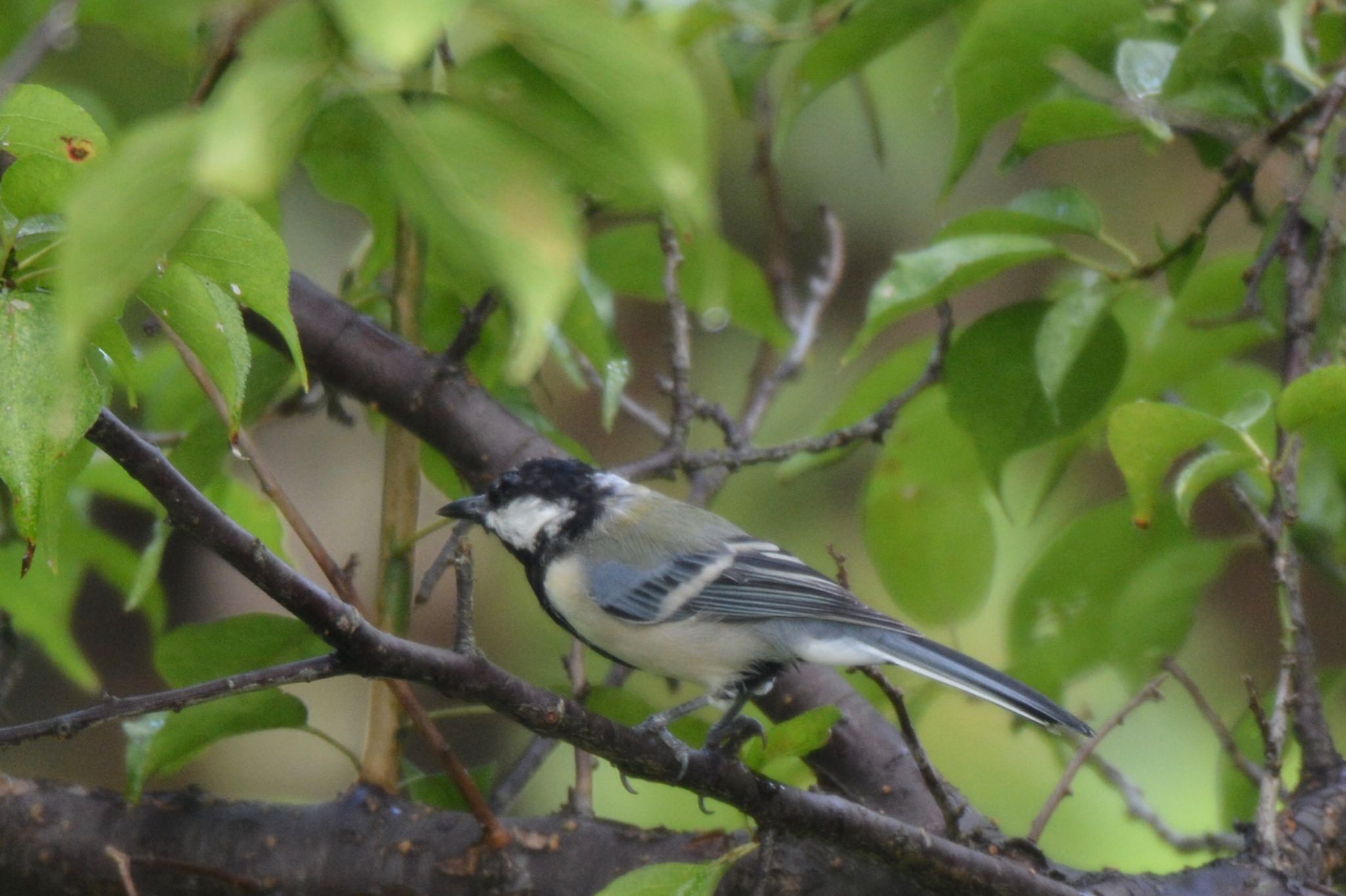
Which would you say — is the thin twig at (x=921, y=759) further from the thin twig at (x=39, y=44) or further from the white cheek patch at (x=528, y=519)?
the thin twig at (x=39, y=44)

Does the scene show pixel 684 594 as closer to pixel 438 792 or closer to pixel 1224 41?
pixel 438 792

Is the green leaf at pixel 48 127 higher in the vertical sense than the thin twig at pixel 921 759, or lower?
higher

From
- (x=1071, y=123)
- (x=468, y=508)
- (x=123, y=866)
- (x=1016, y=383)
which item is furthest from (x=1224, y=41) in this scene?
(x=123, y=866)

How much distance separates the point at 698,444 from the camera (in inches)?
A: 132

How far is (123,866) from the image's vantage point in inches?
56.2

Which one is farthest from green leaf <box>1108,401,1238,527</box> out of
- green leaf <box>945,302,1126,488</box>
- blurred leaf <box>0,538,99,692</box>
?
blurred leaf <box>0,538,99,692</box>

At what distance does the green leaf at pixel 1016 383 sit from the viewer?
1.82 m

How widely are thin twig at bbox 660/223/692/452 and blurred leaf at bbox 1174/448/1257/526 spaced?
74 cm

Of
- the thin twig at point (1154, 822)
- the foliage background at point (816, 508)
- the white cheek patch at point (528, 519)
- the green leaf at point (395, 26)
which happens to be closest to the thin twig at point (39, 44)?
the green leaf at point (395, 26)

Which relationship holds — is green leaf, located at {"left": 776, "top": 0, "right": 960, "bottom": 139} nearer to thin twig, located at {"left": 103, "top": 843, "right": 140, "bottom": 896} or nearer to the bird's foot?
the bird's foot

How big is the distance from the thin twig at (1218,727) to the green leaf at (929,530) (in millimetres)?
351

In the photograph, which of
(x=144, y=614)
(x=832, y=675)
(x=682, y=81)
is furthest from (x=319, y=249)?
(x=682, y=81)

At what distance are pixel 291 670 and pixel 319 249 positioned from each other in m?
2.42

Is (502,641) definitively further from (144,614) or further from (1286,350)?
(1286,350)
